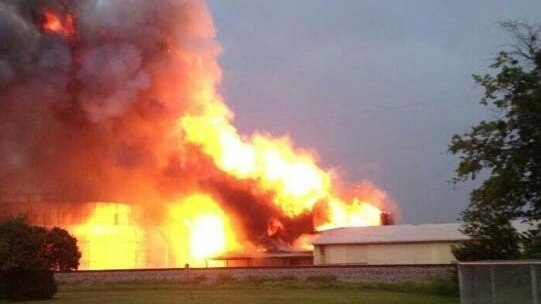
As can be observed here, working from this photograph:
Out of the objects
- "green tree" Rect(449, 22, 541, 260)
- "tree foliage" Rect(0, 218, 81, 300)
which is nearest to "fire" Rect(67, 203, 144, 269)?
"tree foliage" Rect(0, 218, 81, 300)

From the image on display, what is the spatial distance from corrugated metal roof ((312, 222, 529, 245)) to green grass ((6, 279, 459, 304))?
18.1 meters

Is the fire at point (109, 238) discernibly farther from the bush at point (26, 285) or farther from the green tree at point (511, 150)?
the green tree at point (511, 150)

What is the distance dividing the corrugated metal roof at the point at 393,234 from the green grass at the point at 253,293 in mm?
18078

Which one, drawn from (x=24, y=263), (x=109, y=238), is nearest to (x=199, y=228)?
(x=109, y=238)

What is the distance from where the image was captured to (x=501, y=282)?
891 inches

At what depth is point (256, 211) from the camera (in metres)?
90.2

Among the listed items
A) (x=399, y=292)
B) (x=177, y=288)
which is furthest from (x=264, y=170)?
(x=399, y=292)

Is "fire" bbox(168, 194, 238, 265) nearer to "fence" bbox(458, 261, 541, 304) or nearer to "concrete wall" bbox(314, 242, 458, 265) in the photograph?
"concrete wall" bbox(314, 242, 458, 265)

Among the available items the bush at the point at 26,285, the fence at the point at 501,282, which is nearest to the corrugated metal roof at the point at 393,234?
the bush at the point at 26,285

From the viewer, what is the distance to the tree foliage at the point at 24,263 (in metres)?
49.2

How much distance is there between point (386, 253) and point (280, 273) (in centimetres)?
1788

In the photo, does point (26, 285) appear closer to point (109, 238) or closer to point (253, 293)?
point (253, 293)

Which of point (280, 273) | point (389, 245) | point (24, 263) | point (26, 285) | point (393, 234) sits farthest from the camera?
point (393, 234)

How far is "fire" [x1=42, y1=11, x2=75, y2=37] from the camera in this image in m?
77.6
